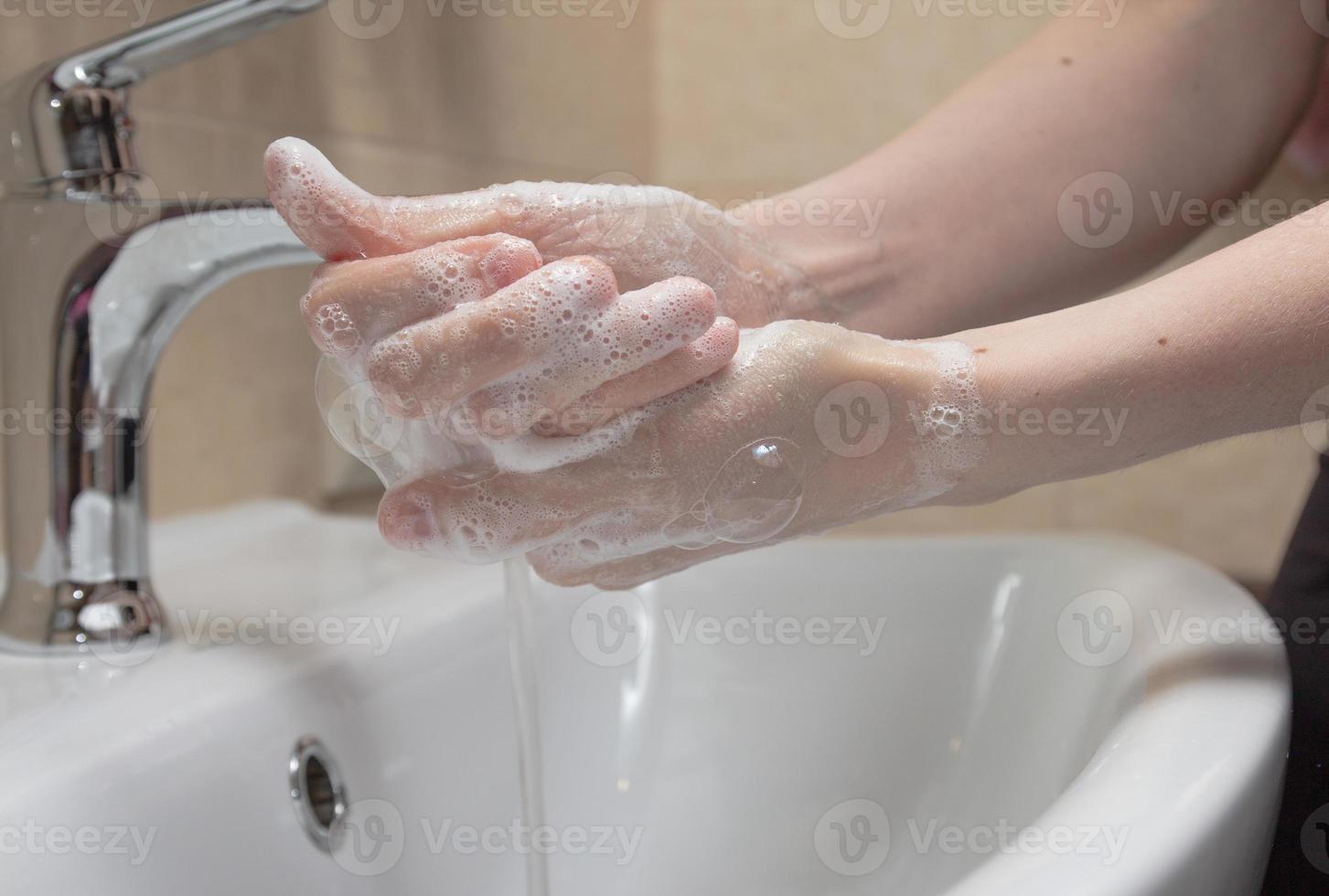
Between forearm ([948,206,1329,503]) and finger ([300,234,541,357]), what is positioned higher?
finger ([300,234,541,357])

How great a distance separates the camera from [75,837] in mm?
354

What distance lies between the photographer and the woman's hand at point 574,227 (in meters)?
0.33

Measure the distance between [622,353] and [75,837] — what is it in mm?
226

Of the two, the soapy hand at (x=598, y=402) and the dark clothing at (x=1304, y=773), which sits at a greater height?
the soapy hand at (x=598, y=402)

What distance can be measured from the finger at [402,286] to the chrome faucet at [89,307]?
0.45 ft

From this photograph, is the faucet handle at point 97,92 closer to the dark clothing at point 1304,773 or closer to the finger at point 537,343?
the finger at point 537,343

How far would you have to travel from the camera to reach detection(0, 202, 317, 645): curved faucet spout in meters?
0.46

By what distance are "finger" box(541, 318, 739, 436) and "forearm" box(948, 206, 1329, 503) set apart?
0.09 metres

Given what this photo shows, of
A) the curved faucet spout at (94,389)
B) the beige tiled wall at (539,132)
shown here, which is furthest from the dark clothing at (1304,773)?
the curved faucet spout at (94,389)

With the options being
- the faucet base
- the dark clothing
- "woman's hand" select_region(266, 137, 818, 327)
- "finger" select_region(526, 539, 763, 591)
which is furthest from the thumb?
the dark clothing

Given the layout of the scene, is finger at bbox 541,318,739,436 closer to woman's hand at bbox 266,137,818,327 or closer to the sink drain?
woman's hand at bbox 266,137,818,327

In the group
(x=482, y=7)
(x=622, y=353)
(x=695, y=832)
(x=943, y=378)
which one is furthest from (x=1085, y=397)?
(x=482, y=7)

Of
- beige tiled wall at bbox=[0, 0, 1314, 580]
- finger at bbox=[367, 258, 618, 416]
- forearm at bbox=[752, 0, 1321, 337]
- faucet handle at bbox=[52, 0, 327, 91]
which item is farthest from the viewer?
beige tiled wall at bbox=[0, 0, 1314, 580]

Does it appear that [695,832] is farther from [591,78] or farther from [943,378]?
[591,78]
